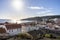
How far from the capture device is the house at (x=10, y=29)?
71.5 inches

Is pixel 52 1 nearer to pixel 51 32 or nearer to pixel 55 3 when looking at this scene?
pixel 55 3

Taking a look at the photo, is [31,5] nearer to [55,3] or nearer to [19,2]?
[19,2]

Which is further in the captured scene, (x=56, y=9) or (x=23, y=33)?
(x=56, y=9)

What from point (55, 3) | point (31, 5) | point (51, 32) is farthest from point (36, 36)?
point (55, 3)

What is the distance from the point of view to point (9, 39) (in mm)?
1791

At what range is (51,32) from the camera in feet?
6.20

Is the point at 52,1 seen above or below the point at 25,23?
above

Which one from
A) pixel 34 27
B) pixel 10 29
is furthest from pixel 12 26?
pixel 34 27

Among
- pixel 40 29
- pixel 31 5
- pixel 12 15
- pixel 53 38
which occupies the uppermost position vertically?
pixel 31 5

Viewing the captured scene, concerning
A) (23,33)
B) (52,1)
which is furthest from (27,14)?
(52,1)

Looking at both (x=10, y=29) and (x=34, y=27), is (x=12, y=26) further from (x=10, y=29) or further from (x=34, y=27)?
(x=34, y=27)

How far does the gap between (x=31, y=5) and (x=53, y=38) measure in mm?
629

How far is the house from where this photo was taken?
1816mm

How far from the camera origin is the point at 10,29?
1.83 meters
